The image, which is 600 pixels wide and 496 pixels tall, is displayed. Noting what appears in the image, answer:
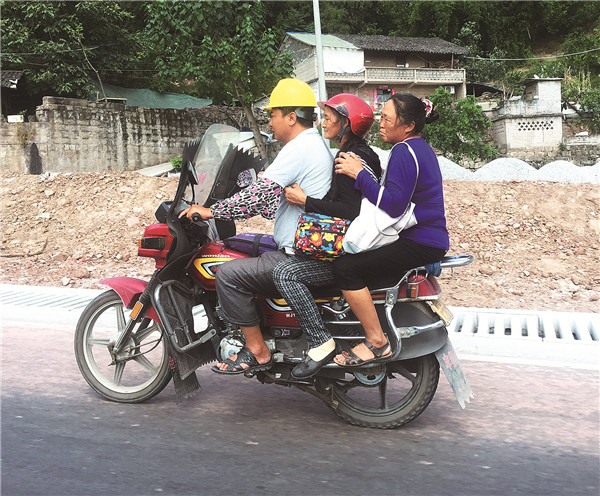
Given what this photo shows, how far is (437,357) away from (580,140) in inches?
1745

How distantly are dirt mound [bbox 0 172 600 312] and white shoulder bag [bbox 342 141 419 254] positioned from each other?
4255 millimetres

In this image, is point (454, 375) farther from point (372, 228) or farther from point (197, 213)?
point (197, 213)

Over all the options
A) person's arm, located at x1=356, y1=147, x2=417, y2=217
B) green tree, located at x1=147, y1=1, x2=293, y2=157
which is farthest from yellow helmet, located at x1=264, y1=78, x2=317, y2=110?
green tree, located at x1=147, y1=1, x2=293, y2=157

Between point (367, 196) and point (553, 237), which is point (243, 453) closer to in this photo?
point (367, 196)

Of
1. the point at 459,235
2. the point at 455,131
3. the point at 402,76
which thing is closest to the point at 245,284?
the point at 459,235

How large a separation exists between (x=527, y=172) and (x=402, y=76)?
35.3 m

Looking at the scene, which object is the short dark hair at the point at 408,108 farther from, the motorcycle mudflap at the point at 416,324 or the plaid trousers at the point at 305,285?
the motorcycle mudflap at the point at 416,324

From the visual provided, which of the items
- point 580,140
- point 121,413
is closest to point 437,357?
point 121,413

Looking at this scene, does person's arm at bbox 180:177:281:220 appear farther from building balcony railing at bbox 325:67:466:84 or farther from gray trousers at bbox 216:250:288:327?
building balcony railing at bbox 325:67:466:84

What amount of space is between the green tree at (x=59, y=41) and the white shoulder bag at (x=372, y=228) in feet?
85.4

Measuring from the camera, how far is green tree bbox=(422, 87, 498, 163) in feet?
121

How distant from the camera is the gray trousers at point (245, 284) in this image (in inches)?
149

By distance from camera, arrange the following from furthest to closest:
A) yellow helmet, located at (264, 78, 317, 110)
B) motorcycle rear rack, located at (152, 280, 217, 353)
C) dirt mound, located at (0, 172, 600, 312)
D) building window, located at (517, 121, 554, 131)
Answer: building window, located at (517, 121, 554, 131)
dirt mound, located at (0, 172, 600, 312)
motorcycle rear rack, located at (152, 280, 217, 353)
yellow helmet, located at (264, 78, 317, 110)

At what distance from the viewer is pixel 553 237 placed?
1001cm
